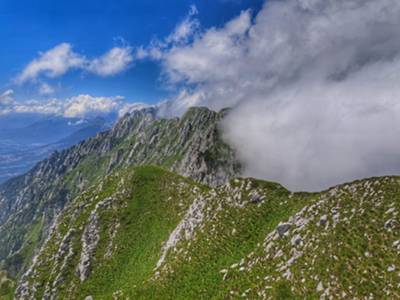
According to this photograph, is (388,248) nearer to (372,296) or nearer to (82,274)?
(372,296)

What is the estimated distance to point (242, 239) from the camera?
2790 inches

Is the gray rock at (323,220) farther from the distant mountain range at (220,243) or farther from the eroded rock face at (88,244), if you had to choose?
the eroded rock face at (88,244)

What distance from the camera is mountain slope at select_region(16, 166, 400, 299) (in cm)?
5056

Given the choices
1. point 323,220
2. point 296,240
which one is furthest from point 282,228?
point 323,220

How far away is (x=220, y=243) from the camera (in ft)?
238

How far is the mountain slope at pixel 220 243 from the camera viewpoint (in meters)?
50.6

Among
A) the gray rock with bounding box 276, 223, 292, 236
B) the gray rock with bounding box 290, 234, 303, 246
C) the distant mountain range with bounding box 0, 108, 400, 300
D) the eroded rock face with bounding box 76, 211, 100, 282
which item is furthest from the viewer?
the eroded rock face with bounding box 76, 211, 100, 282

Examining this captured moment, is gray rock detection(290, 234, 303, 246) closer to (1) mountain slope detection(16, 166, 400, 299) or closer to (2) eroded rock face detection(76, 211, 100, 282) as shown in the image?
(1) mountain slope detection(16, 166, 400, 299)

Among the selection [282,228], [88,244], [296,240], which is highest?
[282,228]

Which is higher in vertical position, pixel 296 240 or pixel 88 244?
pixel 296 240

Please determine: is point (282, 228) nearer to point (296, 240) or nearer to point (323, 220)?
point (296, 240)

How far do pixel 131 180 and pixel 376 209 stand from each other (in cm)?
7765

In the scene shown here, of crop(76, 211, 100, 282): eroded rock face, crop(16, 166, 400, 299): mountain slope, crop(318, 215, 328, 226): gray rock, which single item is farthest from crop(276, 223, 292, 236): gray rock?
crop(76, 211, 100, 282): eroded rock face

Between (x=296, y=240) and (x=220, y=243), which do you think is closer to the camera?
(x=296, y=240)
